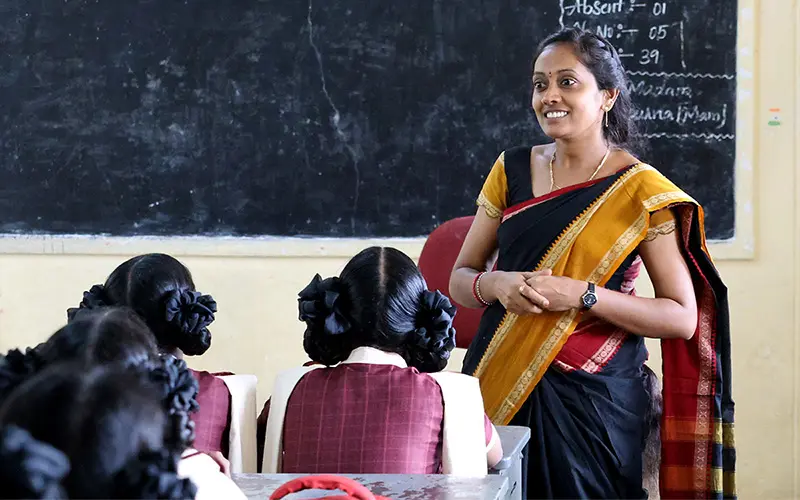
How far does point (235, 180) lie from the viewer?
3.62m

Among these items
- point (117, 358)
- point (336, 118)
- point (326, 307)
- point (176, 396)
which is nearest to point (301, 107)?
point (336, 118)

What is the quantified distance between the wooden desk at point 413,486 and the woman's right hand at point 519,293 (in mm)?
751

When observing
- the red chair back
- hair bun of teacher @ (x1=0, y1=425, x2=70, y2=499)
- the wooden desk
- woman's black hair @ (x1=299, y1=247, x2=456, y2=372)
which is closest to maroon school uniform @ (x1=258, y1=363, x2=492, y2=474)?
woman's black hair @ (x1=299, y1=247, x2=456, y2=372)

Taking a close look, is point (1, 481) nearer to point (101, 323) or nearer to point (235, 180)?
point (101, 323)

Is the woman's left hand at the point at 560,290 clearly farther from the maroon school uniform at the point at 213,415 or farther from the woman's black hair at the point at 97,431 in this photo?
the woman's black hair at the point at 97,431

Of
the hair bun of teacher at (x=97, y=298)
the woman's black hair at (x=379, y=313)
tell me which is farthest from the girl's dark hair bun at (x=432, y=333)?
the hair bun of teacher at (x=97, y=298)

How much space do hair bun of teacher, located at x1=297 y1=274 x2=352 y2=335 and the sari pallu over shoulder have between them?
606 millimetres

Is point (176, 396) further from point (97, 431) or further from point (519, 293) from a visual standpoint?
point (519, 293)

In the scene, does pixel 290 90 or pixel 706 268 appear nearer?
pixel 706 268

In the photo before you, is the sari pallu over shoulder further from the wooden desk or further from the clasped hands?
the wooden desk

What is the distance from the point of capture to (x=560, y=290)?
6.88 ft

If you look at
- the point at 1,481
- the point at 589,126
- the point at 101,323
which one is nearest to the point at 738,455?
the point at 589,126

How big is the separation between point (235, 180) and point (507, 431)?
1970 mm

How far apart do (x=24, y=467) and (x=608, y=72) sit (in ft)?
5.81
